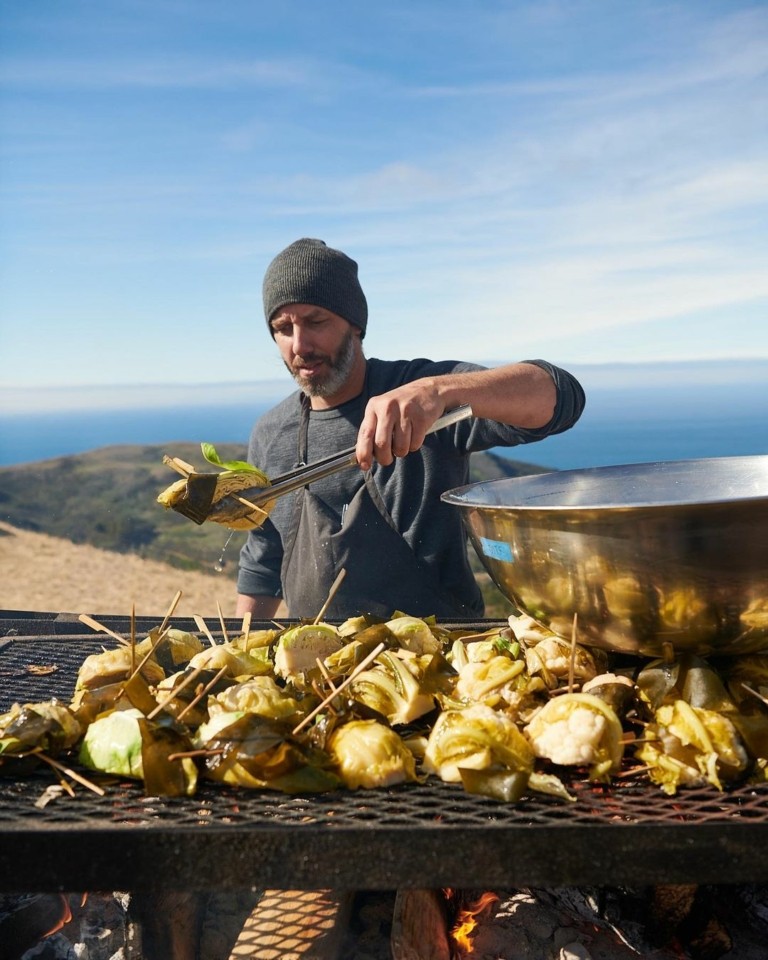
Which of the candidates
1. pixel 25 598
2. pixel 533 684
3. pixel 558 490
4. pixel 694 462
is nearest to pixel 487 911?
pixel 533 684

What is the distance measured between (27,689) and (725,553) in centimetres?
195

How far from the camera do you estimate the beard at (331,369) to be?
505cm

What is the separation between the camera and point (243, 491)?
263 centimetres

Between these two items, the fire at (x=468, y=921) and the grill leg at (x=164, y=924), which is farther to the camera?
the fire at (x=468, y=921)

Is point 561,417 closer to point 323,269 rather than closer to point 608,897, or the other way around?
point 323,269

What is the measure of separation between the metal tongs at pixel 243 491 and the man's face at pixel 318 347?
7.49ft

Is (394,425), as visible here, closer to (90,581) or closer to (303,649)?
(303,649)

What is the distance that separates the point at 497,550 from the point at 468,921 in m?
1.14

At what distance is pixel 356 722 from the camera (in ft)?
6.44

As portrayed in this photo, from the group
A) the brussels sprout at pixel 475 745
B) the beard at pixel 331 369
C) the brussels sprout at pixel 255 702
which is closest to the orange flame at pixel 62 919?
the brussels sprout at pixel 255 702

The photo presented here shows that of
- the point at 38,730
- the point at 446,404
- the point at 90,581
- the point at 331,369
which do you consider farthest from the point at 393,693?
the point at 90,581

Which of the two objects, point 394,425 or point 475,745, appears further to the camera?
point 394,425

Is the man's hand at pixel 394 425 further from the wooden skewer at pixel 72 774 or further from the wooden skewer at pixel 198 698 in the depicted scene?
the wooden skewer at pixel 72 774

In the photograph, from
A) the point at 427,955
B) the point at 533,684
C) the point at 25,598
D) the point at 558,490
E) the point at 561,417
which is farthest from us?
the point at 25,598
